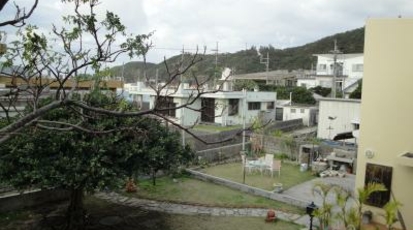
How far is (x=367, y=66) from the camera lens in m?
9.95

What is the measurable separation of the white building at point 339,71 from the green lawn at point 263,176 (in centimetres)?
3079

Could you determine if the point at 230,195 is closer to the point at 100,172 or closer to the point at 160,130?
the point at 160,130

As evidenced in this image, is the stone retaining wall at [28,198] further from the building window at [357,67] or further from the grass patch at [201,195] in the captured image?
the building window at [357,67]

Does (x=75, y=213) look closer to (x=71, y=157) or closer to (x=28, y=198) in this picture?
(x=71, y=157)

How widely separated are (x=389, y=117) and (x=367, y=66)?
1.49 metres

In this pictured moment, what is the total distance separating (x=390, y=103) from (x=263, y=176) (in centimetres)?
722

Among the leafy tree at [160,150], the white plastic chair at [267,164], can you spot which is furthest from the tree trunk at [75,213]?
the white plastic chair at [267,164]

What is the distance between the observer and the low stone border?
12.3 meters

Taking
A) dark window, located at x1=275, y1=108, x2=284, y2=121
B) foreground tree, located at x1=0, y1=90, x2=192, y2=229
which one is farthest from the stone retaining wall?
dark window, located at x1=275, y1=108, x2=284, y2=121

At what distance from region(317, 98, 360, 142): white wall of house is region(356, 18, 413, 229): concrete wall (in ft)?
43.9

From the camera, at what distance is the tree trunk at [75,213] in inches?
382

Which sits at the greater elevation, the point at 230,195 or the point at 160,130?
the point at 160,130

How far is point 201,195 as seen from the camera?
13.1 m

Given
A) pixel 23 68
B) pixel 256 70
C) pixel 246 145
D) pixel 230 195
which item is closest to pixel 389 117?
pixel 230 195
